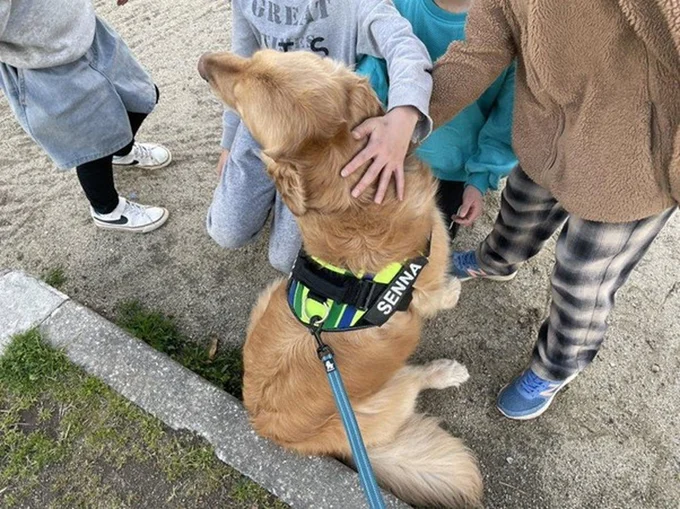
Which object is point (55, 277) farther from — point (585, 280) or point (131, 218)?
point (585, 280)

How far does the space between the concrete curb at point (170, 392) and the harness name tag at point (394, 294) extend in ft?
2.30

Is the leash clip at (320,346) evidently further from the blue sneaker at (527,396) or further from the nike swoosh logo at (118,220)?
the nike swoosh logo at (118,220)

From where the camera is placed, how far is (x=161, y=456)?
2.20 meters

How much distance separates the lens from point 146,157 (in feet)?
10.9

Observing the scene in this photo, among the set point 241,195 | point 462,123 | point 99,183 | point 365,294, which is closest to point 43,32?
point 99,183

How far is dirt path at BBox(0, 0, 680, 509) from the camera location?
2.24 meters

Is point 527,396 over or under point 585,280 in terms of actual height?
under

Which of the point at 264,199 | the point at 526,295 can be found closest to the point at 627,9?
the point at 264,199

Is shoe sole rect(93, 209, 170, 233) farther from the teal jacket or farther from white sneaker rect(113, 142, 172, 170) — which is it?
the teal jacket


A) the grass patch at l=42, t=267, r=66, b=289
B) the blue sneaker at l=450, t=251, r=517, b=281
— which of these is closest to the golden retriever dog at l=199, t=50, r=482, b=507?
the blue sneaker at l=450, t=251, r=517, b=281

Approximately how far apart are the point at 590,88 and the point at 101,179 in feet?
8.15

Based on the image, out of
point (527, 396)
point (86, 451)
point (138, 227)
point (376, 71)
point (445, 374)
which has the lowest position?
point (86, 451)

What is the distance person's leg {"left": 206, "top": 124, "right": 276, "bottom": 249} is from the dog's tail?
121cm

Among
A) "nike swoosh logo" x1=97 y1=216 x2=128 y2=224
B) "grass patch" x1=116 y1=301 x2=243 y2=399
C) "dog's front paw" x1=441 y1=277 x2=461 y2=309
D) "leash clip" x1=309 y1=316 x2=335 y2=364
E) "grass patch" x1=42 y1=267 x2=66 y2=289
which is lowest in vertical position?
"grass patch" x1=42 y1=267 x2=66 y2=289
